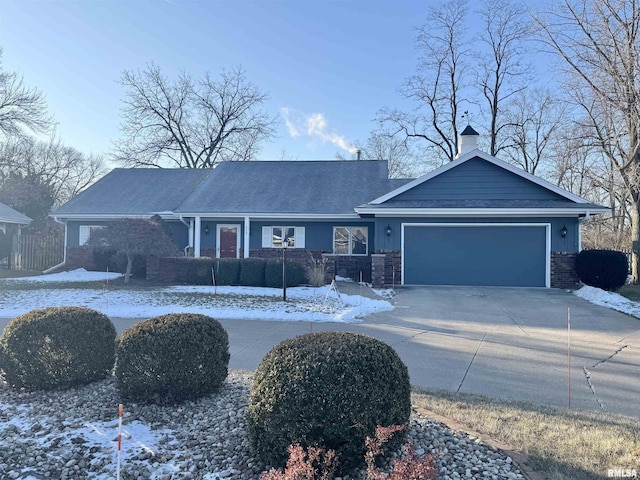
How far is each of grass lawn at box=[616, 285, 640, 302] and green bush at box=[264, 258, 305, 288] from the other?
10578 mm

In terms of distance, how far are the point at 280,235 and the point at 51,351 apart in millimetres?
15240

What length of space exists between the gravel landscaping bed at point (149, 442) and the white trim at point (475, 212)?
1194 centimetres

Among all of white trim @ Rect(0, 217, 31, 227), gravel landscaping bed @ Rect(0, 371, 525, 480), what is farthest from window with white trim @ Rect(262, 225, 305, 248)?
gravel landscaping bed @ Rect(0, 371, 525, 480)

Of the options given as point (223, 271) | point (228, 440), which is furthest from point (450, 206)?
point (228, 440)

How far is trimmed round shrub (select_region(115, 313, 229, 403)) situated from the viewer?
4.27 metres

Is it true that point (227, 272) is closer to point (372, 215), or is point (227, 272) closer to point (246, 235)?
point (246, 235)

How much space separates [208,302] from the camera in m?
11.7

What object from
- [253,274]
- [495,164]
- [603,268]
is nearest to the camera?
[603,268]

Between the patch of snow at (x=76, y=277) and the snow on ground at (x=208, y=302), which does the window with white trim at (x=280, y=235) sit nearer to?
the snow on ground at (x=208, y=302)

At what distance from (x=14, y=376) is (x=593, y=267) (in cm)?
1614

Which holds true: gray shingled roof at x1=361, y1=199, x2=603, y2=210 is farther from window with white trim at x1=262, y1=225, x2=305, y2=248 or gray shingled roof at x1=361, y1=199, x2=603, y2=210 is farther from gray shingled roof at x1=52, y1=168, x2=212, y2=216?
gray shingled roof at x1=52, y1=168, x2=212, y2=216

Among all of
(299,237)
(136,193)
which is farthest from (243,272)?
(136,193)

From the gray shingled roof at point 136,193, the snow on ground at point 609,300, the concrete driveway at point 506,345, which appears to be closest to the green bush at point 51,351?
the concrete driveway at point 506,345

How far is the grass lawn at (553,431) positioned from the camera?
130 inches
